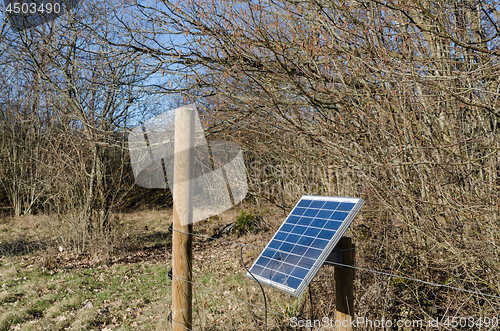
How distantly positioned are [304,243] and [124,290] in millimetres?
5071

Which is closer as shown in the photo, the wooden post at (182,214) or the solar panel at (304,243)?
the solar panel at (304,243)

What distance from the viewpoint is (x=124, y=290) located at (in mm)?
6363

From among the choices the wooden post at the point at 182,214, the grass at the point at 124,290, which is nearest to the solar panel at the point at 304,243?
the grass at the point at 124,290

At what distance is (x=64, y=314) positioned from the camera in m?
5.20

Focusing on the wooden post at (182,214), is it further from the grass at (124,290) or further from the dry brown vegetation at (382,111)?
the dry brown vegetation at (382,111)

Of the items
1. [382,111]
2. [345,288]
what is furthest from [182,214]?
[382,111]

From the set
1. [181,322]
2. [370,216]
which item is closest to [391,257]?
[370,216]

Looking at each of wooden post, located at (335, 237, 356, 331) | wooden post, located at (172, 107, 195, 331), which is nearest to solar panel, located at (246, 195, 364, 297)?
wooden post, located at (335, 237, 356, 331)

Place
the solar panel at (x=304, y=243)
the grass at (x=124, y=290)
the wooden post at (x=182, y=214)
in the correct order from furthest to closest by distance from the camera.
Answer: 1. the grass at (x=124, y=290)
2. the wooden post at (x=182, y=214)
3. the solar panel at (x=304, y=243)

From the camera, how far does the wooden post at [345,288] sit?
234 centimetres

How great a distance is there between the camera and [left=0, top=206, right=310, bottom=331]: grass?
466 cm

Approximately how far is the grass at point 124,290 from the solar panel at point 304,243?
2.11ft

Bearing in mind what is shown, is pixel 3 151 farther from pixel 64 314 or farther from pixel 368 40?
pixel 368 40

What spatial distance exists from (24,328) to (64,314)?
1.82ft
